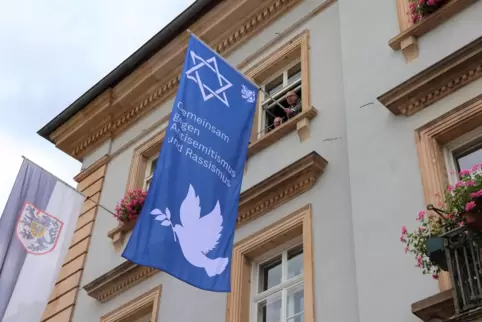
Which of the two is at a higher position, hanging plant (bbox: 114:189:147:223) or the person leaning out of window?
the person leaning out of window

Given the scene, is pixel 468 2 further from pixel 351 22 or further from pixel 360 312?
pixel 360 312

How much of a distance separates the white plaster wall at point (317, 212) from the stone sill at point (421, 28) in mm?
1140

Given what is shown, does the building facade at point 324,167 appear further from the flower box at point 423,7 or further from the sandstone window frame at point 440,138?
the flower box at point 423,7

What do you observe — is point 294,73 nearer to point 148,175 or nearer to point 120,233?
point 148,175

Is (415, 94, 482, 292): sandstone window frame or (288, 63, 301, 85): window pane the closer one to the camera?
(415, 94, 482, 292): sandstone window frame

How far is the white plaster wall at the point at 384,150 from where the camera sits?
6.80 m

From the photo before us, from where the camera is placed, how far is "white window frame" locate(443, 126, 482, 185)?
7.43m

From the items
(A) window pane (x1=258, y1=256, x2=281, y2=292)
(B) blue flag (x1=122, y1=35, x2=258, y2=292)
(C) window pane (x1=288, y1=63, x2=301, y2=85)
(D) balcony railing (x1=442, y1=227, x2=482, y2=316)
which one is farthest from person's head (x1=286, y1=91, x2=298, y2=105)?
(D) balcony railing (x1=442, y1=227, x2=482, y2=316)

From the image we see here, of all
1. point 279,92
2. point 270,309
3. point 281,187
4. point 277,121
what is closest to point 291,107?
point 277,121

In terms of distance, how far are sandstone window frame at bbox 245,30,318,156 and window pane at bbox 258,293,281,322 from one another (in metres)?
2.22

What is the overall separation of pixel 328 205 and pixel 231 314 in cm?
172

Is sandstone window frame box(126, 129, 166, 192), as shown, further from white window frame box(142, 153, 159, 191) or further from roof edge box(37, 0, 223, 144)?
roof edge box(37, 0, 223, 144)

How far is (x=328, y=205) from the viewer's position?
848cm

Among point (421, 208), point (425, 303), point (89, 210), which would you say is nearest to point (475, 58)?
point (421, 208)
